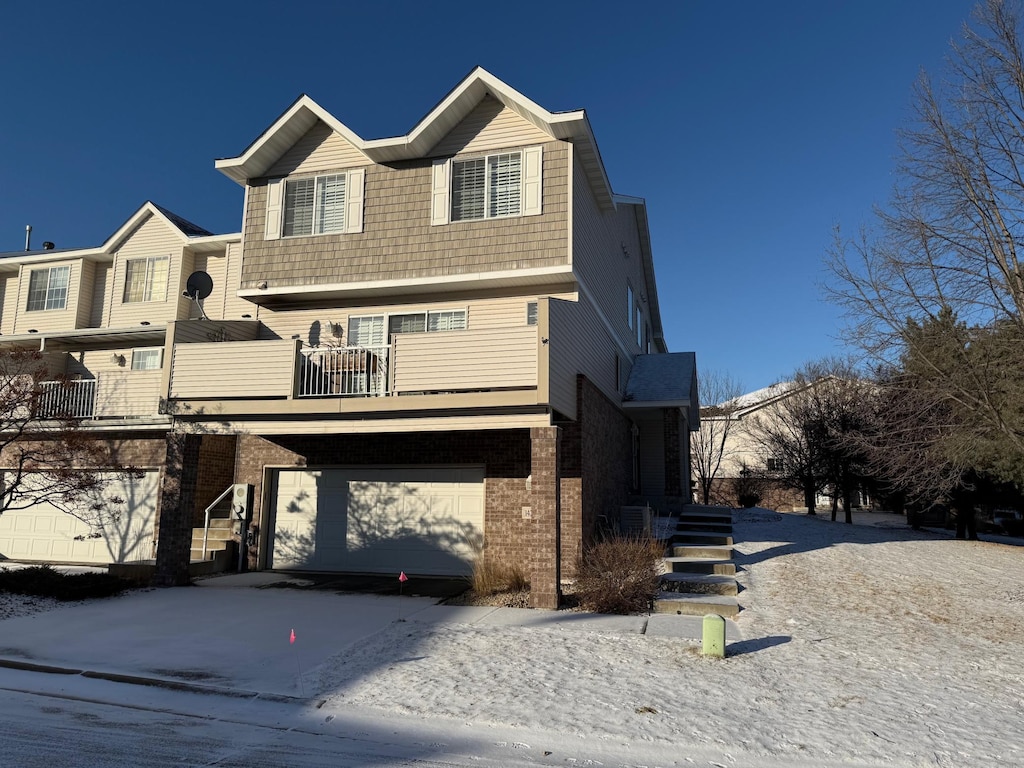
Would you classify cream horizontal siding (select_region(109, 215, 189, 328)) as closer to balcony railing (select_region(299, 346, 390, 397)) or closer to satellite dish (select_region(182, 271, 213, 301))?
satellite dish (select_region(182, 271, 213, 301))

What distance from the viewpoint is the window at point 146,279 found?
18109 mm

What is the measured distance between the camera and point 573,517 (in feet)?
42.0

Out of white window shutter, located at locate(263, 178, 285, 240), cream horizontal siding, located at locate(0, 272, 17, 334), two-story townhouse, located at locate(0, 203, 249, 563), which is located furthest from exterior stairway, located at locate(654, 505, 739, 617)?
cream horizontal siding, located at locate(0, 272, 17, 334)

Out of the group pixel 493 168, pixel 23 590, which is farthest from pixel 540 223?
pixel 23 590

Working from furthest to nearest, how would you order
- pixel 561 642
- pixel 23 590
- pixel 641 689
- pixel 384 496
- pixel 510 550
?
pixel 384 496
pixel 510 550
pixel 23 590
pixel 561 642
pixel 641 689

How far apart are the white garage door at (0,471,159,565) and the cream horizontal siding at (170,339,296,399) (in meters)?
4.64

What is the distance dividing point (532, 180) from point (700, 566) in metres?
7.92

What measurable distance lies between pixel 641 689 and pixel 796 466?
2519 cm

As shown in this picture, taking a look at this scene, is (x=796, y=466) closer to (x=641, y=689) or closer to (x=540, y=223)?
(x=540, y=223)

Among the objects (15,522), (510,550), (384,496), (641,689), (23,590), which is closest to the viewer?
(641,689)

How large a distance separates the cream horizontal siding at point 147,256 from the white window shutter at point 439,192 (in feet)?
24.9

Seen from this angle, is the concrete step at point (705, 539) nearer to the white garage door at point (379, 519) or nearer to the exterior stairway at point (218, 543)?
the white garage door at point (379, 519)

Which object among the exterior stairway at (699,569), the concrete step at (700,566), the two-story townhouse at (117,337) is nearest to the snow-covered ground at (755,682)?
the exterior stairway at (699,569)

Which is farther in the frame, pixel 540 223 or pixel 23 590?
pixel 540 223
